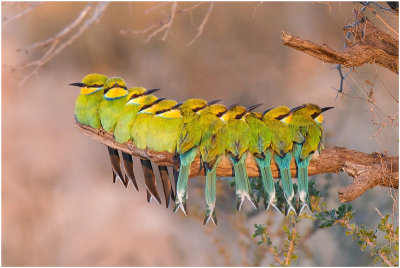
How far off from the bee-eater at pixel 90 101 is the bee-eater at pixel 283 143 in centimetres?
70

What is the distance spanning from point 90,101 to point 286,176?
0.87 metres

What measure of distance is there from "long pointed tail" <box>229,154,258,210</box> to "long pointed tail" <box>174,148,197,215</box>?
0.53ft

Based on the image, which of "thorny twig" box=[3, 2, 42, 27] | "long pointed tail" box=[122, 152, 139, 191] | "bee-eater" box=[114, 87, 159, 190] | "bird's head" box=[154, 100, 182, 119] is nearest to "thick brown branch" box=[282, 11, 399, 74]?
"bird's head" box=[154, 100, 182, 119]

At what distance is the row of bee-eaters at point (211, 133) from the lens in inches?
87.7


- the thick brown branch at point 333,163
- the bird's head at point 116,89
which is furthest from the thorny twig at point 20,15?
the thick brown branch at point 333,163

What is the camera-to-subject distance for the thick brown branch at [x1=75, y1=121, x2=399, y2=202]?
2.27m

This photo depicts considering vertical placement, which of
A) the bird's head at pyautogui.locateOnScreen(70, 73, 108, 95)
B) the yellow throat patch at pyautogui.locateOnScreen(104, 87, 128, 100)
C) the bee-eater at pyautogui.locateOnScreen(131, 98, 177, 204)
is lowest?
the bee-eater at pyautogui.locateOnScreen(131, 98, 177, 204)

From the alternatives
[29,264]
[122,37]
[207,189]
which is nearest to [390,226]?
[207,189]

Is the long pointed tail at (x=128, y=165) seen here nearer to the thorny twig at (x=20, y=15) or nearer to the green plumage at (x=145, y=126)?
the green plumage at (x=145, y=126)

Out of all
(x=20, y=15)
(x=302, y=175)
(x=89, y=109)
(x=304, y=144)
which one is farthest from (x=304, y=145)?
(x=20, y=15)

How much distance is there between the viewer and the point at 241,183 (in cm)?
222

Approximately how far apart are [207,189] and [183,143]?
20 cm

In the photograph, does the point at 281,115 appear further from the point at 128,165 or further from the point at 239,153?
the point at 128,165

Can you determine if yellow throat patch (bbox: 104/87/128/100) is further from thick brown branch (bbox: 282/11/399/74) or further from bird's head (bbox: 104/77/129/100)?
thick brown branch (bbox: 282/11/399/74)
